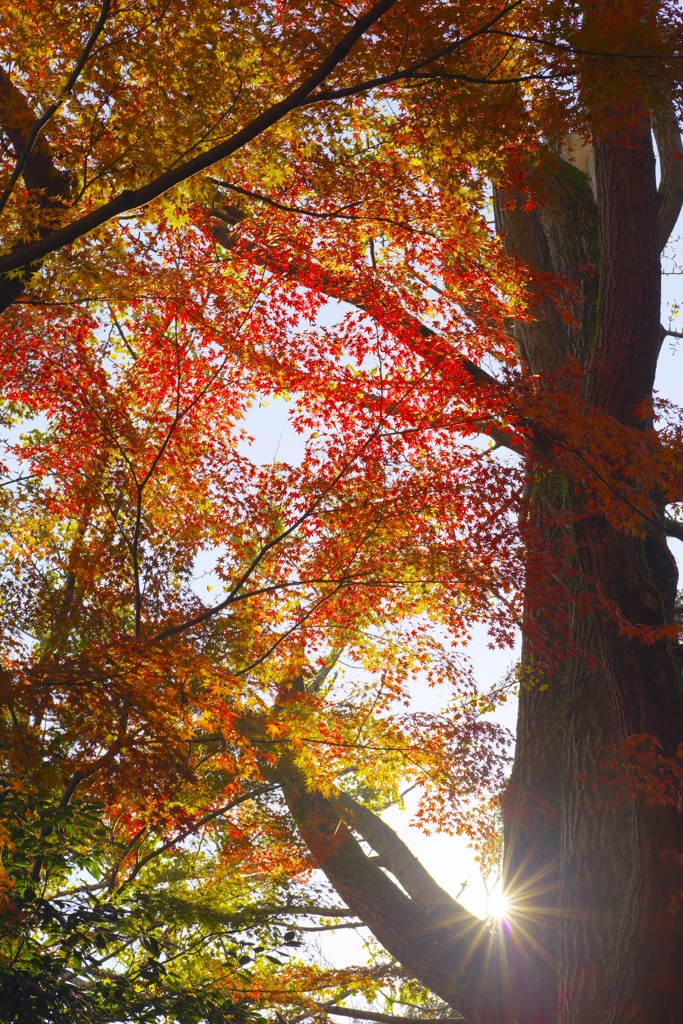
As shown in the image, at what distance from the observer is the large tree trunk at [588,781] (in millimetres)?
5938

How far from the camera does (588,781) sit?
24.3 ft

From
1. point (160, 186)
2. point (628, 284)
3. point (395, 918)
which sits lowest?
point (395, 918)

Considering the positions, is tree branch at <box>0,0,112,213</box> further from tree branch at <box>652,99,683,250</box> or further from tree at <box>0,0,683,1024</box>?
tree branch at <box>652,99,683,250</box>

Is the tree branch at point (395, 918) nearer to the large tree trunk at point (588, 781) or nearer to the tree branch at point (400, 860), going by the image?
the large tree trunk at point (588, 781)

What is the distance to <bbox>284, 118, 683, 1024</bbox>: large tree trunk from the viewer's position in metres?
5.94

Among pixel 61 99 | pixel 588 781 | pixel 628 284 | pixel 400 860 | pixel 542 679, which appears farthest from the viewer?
pixel 400 860

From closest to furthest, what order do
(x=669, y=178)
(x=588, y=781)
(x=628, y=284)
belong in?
(x=588, y=781), (x=628, y=284), (x=669, y=178)

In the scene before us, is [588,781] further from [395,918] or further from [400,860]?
[400,860]

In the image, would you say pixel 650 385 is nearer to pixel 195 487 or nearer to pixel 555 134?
pixel 555 134

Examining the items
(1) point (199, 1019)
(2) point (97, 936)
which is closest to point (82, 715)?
A: (2) point (97, 936)

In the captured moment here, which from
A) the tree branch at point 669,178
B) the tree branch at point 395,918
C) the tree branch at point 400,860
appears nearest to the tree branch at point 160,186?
the tree branch at point 395,918

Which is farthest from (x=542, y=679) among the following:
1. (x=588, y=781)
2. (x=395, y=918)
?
(x=395, y=918)

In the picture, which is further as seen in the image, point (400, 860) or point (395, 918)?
point (400, 860)

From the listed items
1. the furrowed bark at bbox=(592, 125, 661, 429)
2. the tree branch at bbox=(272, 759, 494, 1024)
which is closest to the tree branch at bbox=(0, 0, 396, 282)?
the furrowed bark at bbox=(592, 125, 661, 429)
